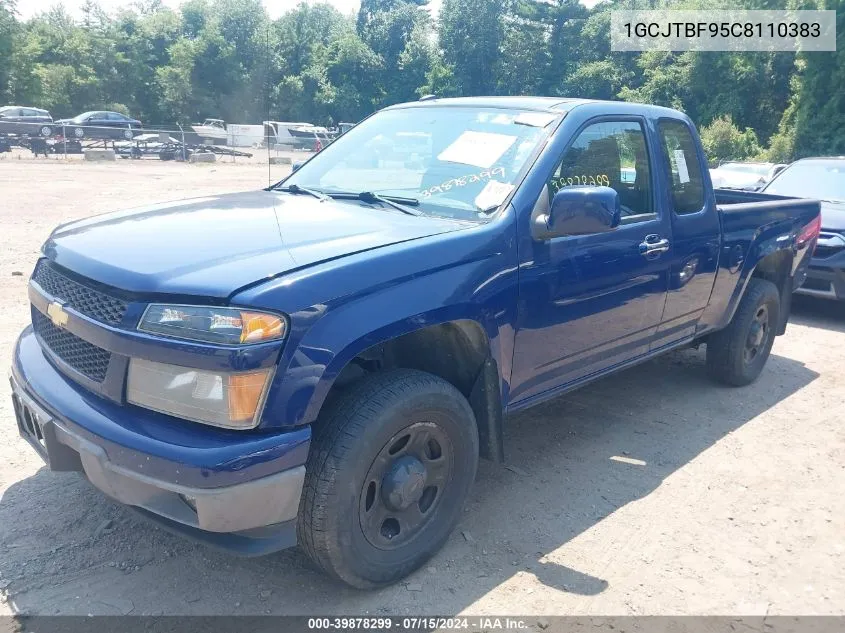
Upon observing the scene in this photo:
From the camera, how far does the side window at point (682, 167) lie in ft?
14.3

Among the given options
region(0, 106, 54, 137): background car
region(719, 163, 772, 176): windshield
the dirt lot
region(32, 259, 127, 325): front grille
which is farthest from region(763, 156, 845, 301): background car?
region(0, 106, 54, 137): background car

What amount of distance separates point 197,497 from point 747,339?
14.5 ft

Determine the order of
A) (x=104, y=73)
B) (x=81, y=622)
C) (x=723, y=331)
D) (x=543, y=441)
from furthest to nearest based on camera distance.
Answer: (x=104, y=73)
(x=723, y=331)
(x=543, y=441)
(x=81, y=622)

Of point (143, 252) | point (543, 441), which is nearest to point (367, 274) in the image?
point (143, 252)

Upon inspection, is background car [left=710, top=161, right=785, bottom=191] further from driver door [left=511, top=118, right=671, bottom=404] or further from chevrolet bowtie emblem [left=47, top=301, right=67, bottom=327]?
chevrolet bowtie emblem [left=47, top=301, right=67, bottom=327]

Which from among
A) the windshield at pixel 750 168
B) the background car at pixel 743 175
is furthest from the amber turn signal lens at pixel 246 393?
the windshield at pixel 750 168

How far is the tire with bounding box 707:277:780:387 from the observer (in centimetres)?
529

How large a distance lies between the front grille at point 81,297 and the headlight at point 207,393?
0.22 m

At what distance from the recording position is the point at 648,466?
4180mm

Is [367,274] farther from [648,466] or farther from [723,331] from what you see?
[723,331]

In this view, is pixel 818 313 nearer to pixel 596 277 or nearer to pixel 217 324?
pixel 596 277

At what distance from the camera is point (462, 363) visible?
3242 millimetres

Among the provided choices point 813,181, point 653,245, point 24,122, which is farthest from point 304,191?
point 24,122

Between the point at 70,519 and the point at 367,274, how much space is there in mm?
1848
